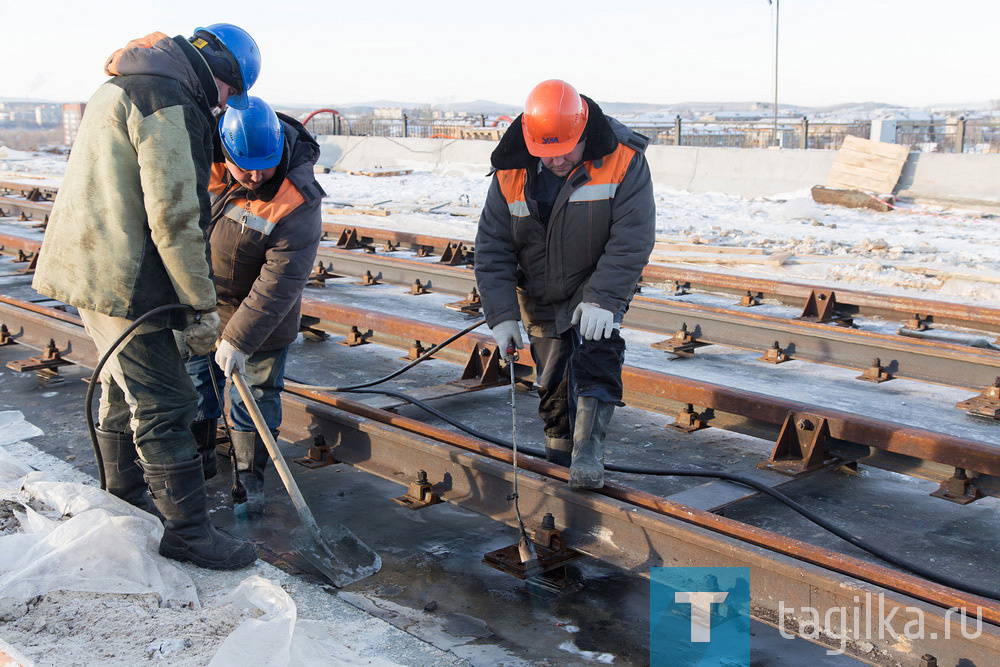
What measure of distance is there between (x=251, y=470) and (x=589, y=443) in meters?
1.64

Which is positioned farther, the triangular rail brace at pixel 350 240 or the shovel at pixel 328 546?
the triangular rail brace at pixel 350 240

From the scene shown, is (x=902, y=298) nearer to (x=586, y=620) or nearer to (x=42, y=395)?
(x=586, y=620)

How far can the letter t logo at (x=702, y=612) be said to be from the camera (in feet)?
11.7

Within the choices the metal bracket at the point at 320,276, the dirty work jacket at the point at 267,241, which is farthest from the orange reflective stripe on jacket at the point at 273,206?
the metal bracket at the point at 320,276

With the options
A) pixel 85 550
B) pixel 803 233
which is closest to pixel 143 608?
pixel 85 550

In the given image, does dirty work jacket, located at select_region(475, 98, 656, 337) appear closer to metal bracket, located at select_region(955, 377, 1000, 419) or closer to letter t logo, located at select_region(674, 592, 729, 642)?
letter t logo, located at select_region(674, 592, 729, 642)

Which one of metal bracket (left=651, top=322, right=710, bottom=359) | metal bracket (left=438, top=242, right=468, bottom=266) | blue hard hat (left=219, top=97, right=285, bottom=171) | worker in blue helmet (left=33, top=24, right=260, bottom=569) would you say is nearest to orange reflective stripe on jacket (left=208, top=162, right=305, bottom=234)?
blue hard hat (left=219, top=97, right=285, bottom=171)

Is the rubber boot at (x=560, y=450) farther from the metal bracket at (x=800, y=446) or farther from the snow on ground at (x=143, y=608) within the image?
the snow on ground at (x=143, y=608)

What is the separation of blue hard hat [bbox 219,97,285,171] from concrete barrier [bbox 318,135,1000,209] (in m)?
15.7

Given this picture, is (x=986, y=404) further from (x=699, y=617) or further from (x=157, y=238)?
(x=157, y=238)

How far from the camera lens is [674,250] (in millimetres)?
12789

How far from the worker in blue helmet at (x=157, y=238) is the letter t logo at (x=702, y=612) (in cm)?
178

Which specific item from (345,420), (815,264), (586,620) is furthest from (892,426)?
(815,264)

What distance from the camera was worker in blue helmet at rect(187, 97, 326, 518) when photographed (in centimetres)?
420
